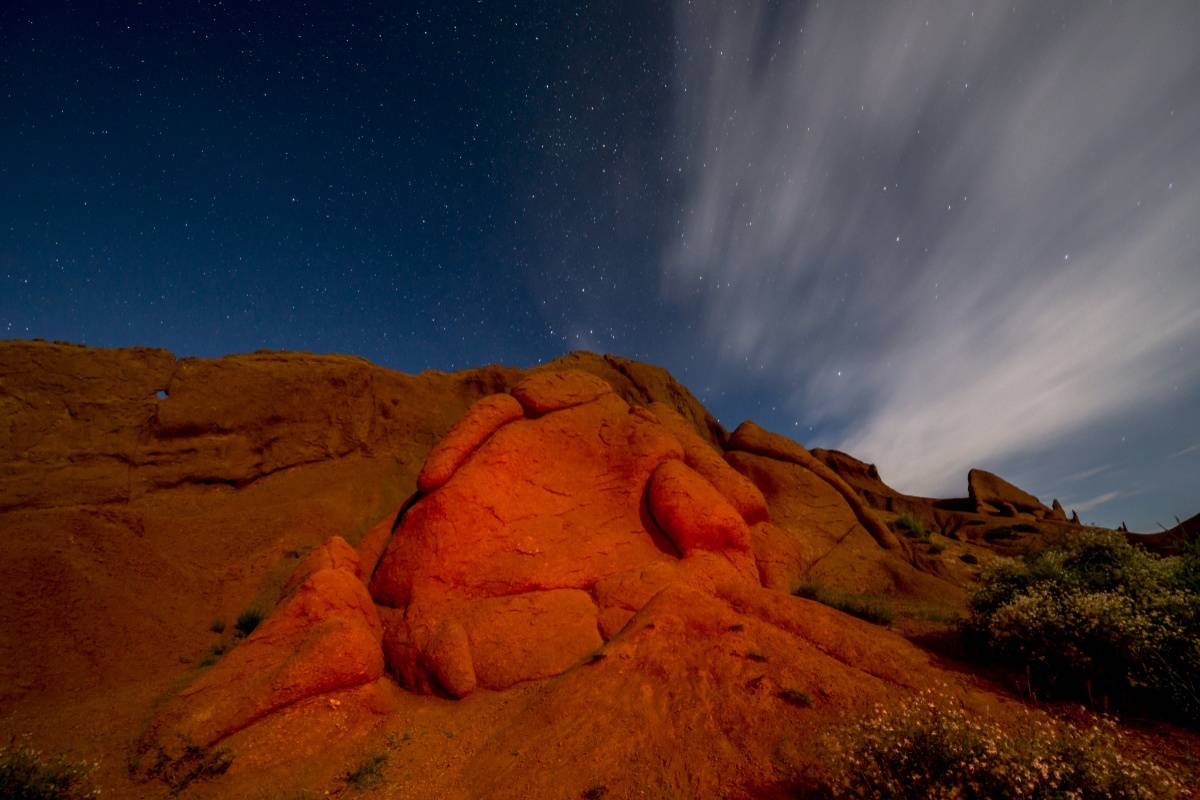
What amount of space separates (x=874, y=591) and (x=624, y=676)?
1037 cm

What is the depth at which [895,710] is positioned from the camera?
218 inches

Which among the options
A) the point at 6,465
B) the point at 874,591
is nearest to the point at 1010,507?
the point at 874,591

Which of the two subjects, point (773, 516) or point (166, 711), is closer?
point (166, 711)

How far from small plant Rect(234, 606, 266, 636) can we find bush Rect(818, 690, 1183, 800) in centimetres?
1334

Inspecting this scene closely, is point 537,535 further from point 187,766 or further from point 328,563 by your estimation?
point 187,766

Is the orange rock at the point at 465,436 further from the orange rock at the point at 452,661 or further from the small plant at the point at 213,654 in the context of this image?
the small plant at the point at 213,654

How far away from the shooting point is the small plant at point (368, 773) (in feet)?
21.3

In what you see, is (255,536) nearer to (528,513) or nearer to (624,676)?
(528,513)

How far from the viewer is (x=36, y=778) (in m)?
5.15

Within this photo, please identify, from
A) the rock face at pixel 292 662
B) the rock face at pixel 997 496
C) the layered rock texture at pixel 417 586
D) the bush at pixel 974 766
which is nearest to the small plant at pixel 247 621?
the layered rock texture at pixel 417 586

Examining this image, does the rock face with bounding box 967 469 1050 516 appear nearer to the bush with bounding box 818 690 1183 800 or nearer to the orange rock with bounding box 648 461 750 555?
the orange rock with bounding box 648 461 750 555

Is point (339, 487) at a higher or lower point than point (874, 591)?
higher

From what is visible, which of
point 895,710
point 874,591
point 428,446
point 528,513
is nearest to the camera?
point 895,710

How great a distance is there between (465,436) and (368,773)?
7.28 m
